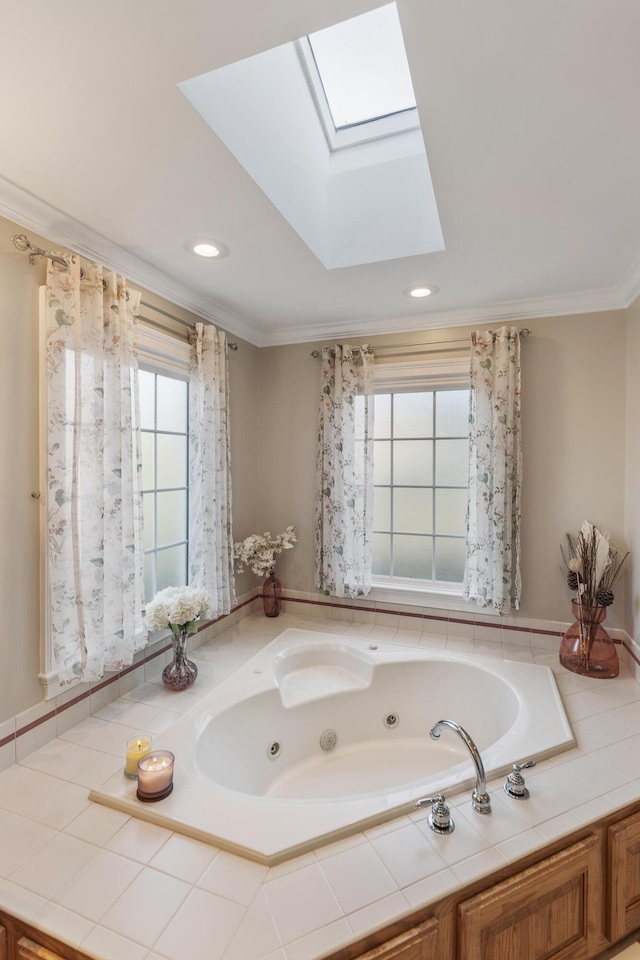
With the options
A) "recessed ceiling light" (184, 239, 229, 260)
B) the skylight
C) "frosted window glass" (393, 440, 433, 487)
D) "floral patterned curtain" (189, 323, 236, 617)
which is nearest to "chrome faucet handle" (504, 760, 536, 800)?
"floral patterned curtain" (189, 323, 236, 617)

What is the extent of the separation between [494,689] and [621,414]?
1.55 metres

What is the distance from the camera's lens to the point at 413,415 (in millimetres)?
2770

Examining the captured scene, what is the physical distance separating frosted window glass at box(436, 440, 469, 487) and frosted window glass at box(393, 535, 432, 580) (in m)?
0.39

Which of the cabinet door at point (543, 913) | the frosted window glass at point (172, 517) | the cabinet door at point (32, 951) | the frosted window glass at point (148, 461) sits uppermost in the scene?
the frosted window glass at point (148, 461)

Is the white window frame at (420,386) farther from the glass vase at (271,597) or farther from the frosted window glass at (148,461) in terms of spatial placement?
the frosted window glass at (148,461)

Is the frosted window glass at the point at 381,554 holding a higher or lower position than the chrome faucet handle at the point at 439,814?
higher

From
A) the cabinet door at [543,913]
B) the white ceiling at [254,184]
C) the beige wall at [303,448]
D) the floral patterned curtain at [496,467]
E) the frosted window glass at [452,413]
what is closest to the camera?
the white ceiling at [254,184]

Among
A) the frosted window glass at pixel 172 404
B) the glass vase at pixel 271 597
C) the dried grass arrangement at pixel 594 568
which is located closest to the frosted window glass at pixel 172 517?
the frosted window glass at pixel 172 404

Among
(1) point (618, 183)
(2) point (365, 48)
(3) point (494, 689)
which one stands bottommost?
(3) point (494, 689)

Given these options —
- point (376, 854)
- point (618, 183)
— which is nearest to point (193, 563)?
point (376, 854)

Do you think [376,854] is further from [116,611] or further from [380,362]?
[380,362]

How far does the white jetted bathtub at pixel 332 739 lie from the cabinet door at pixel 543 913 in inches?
10.1

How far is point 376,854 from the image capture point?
1116 millimetres

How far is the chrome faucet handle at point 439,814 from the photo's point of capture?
3.89 ft
